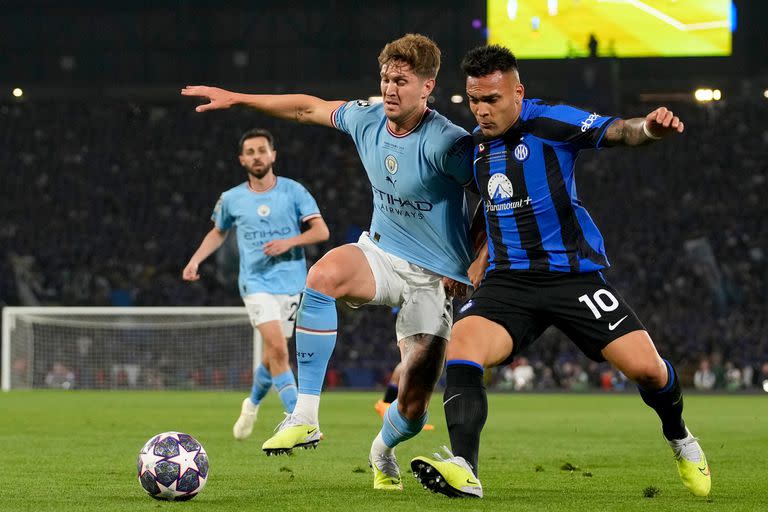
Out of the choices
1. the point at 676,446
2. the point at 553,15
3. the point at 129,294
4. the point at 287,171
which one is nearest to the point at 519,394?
the point at 553,15

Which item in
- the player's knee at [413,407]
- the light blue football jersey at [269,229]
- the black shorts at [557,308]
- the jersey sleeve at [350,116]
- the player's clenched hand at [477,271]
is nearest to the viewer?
the black shorts at [557,308]

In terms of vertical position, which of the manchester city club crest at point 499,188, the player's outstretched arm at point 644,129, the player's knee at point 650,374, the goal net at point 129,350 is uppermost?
the player's outstretched arm at point 644,129

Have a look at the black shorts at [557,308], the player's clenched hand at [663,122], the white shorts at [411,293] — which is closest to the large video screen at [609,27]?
the white shorts at [411,293]

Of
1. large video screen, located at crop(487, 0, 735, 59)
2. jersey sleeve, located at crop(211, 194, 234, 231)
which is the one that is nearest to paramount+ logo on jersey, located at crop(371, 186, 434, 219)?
jersey sleeve, located at crop(211, 194, 234, 231)

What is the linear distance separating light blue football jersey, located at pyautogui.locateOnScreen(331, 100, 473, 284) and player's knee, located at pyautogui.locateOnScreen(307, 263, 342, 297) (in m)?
0.38

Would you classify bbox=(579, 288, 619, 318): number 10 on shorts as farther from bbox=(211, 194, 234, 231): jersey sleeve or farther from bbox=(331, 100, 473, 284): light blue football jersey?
bbox=(211, 194, 234, 231): jersey sleeve

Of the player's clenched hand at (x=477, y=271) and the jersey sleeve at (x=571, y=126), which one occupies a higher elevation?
the jersey sleeve at (x=571, y=126)

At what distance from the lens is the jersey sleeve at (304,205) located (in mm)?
9875

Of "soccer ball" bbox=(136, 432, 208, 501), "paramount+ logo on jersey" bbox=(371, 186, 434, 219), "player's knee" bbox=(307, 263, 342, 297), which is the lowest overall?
"soccer ball" bbox=(136, 432, 208, 501)

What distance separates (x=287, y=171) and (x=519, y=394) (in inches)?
476

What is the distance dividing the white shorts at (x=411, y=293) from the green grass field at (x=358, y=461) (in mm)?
809

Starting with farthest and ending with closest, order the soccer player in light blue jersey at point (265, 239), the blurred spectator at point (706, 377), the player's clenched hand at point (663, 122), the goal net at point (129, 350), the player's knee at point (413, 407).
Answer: the blurred spectator at point (706, 377) < the goal net at point (129, 350) < the soccer player in light blue jersey at point (265, 239) < the player's knee at point (413, 407) < the player's clenched hand at point (663, 122)

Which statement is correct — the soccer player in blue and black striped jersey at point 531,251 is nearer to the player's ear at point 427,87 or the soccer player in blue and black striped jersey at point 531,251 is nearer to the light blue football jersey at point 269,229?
the player's ear at point 427,87

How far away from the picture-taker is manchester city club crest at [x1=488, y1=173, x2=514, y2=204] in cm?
544
